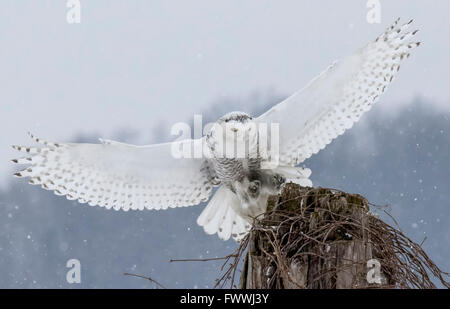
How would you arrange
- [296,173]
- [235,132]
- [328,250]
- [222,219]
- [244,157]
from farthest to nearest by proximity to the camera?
[222,219] → [296,173] → [244,157] → [235,132] → [328,250]

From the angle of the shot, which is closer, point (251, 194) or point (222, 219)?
point (251, 194)

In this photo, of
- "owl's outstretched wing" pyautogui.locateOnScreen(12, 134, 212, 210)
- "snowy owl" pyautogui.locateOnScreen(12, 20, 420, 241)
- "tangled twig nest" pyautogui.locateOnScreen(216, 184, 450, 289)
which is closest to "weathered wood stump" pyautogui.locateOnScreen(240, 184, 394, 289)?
"tangled twig nest" pyautogui.locateOnScreen(216, 184, 450, 289)

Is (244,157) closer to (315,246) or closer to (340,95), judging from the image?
(340,95)

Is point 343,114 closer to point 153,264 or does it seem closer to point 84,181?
point 84,181

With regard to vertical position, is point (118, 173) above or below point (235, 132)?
below

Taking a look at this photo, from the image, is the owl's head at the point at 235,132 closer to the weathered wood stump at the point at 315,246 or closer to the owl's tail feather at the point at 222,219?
the owl's tail feather at the point at 222,219

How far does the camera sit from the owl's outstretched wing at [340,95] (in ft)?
14.2

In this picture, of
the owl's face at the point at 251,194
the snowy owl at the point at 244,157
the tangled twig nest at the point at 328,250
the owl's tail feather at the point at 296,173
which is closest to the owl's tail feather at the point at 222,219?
the snowy owl at the point at 244,157

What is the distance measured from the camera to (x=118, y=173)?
14.8ft

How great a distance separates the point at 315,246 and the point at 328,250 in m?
0.05

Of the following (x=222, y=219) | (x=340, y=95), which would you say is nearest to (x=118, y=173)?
(x=222, y=219)

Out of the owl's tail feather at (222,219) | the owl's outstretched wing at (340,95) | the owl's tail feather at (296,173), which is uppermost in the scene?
the owl's outstretched wing at (340,95)

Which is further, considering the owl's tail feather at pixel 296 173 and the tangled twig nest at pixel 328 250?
the owl's tail feather at pixel 296 173
